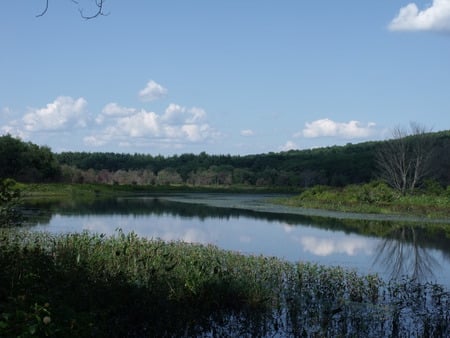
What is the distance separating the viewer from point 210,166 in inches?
6486

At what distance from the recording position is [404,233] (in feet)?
107

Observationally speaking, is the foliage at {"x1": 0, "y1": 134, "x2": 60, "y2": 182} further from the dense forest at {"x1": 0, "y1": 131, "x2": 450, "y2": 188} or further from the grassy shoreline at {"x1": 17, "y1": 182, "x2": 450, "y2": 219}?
the grassy shoreline at {"x1": 17, "y1": 182, "x2": 450, "y2": 219}

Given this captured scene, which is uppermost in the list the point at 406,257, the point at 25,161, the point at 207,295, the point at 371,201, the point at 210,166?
the point at 210,166

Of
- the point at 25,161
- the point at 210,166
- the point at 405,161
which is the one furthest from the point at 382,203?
the point at 210,166

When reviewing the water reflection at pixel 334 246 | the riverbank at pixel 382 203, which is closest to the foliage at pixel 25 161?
the riverbank at pixel 382 203

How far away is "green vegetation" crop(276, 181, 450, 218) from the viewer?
157 feet

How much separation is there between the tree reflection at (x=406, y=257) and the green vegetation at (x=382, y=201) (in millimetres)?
16005

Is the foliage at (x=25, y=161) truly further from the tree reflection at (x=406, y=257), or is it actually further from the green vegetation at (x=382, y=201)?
the tree reflection at (x=406, y=257)

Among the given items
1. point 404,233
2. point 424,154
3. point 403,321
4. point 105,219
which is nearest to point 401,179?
point 424,154

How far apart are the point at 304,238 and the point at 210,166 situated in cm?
13564

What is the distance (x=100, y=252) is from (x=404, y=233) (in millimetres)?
23289

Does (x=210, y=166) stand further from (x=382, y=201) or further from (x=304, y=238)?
(x=304, y=238)

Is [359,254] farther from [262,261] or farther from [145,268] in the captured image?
[145,268]

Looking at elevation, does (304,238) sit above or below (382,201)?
below
